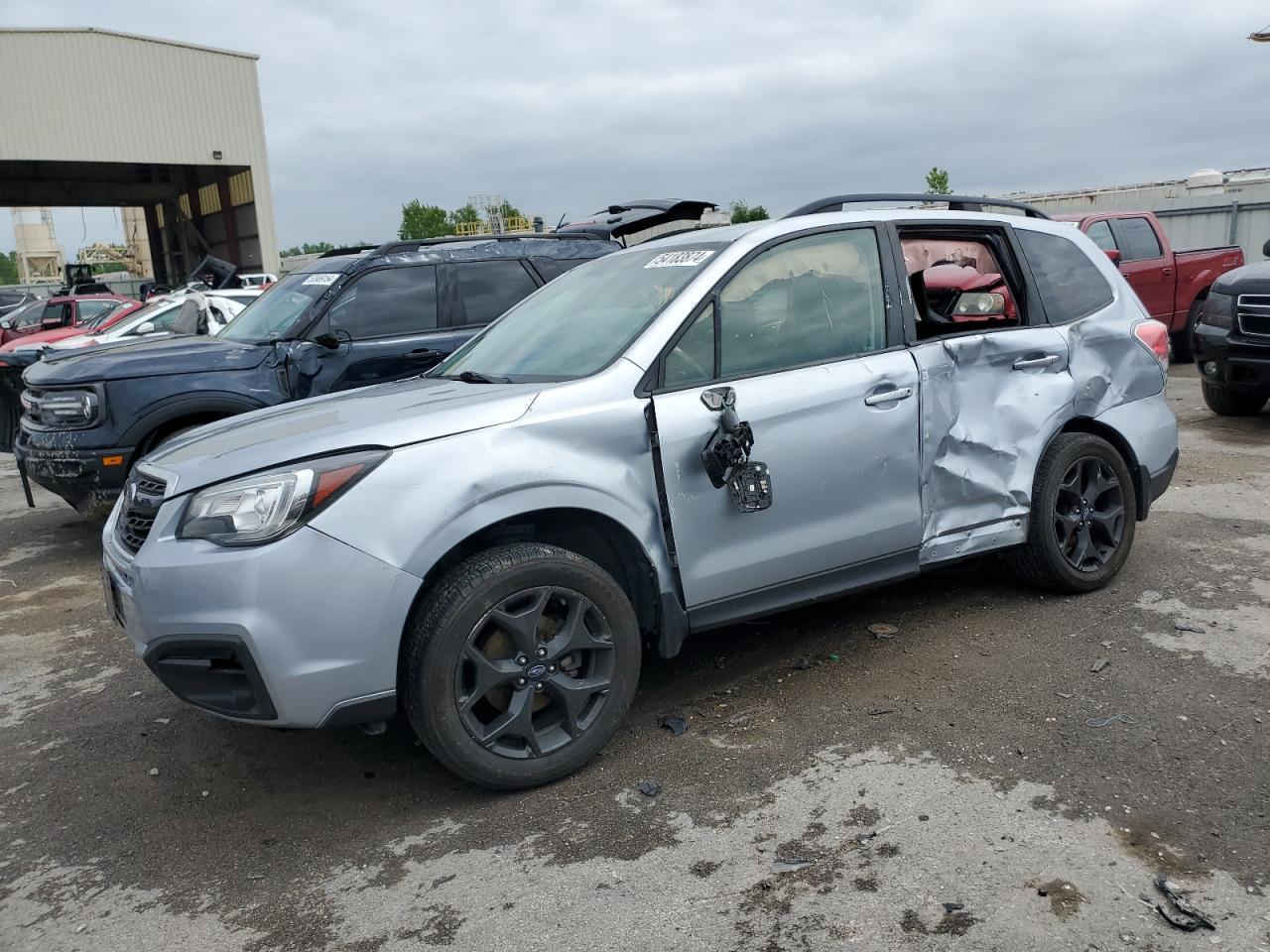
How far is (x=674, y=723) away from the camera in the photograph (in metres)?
3.79

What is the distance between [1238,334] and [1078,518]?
16.5 ft

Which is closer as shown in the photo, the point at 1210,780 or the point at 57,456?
the point at 1210,780

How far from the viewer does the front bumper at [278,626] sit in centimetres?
296

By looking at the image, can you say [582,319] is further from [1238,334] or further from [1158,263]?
[1158,263]

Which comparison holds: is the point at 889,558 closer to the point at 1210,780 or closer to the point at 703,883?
the point at 1210,780

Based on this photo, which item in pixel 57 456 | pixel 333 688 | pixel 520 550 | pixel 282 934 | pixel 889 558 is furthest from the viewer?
pixel 57 456

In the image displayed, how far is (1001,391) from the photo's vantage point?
440cm

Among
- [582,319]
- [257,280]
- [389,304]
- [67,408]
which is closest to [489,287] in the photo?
[389,304]

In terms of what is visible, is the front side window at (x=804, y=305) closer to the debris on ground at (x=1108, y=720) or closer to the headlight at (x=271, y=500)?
the headlight at (x=271, y=500)

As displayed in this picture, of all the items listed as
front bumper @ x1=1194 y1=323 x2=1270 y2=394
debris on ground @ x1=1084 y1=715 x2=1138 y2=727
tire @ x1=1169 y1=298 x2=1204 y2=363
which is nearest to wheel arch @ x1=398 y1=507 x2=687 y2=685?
debris on ground @ x1=1084 y1=715 x2=1138 y2=727

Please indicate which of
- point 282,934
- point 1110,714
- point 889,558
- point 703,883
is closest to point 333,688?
point 282,934

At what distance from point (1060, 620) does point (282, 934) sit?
11.0ft

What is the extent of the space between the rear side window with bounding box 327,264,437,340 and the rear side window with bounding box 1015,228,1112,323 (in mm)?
3961

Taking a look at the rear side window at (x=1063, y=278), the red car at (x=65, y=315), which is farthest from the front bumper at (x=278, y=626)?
the red car at (x=65, y=315)
